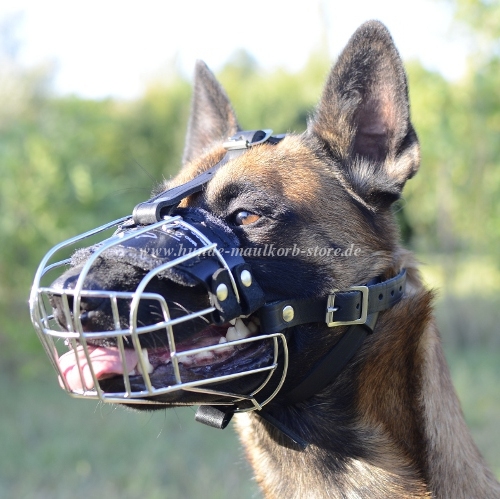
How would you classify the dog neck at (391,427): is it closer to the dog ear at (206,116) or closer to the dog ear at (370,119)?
the dog ear at (370,119)

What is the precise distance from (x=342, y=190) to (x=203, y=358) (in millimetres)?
898

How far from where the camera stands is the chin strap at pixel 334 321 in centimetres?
215

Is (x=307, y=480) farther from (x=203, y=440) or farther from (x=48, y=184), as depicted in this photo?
(x=48, y=184)

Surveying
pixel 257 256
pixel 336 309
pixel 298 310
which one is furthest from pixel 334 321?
pixel 257 256

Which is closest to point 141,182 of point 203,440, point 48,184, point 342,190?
point 48,184

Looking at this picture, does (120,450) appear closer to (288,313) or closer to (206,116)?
(206,116)

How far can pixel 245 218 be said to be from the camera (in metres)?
2.18

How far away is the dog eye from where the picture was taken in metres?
2.18

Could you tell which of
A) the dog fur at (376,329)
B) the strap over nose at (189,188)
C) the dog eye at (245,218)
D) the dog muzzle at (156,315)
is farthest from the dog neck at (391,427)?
the strap over nose at (189,188)

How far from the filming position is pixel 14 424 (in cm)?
576

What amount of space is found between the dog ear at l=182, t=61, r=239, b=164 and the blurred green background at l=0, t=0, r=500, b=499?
328 millimetres

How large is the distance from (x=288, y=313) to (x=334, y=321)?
0.63 feet

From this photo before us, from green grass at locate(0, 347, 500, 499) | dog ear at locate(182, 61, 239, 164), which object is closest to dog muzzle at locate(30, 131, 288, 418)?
dog ear at locate(182, 61, 239, 164)

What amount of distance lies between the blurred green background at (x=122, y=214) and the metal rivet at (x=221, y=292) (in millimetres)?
1192
